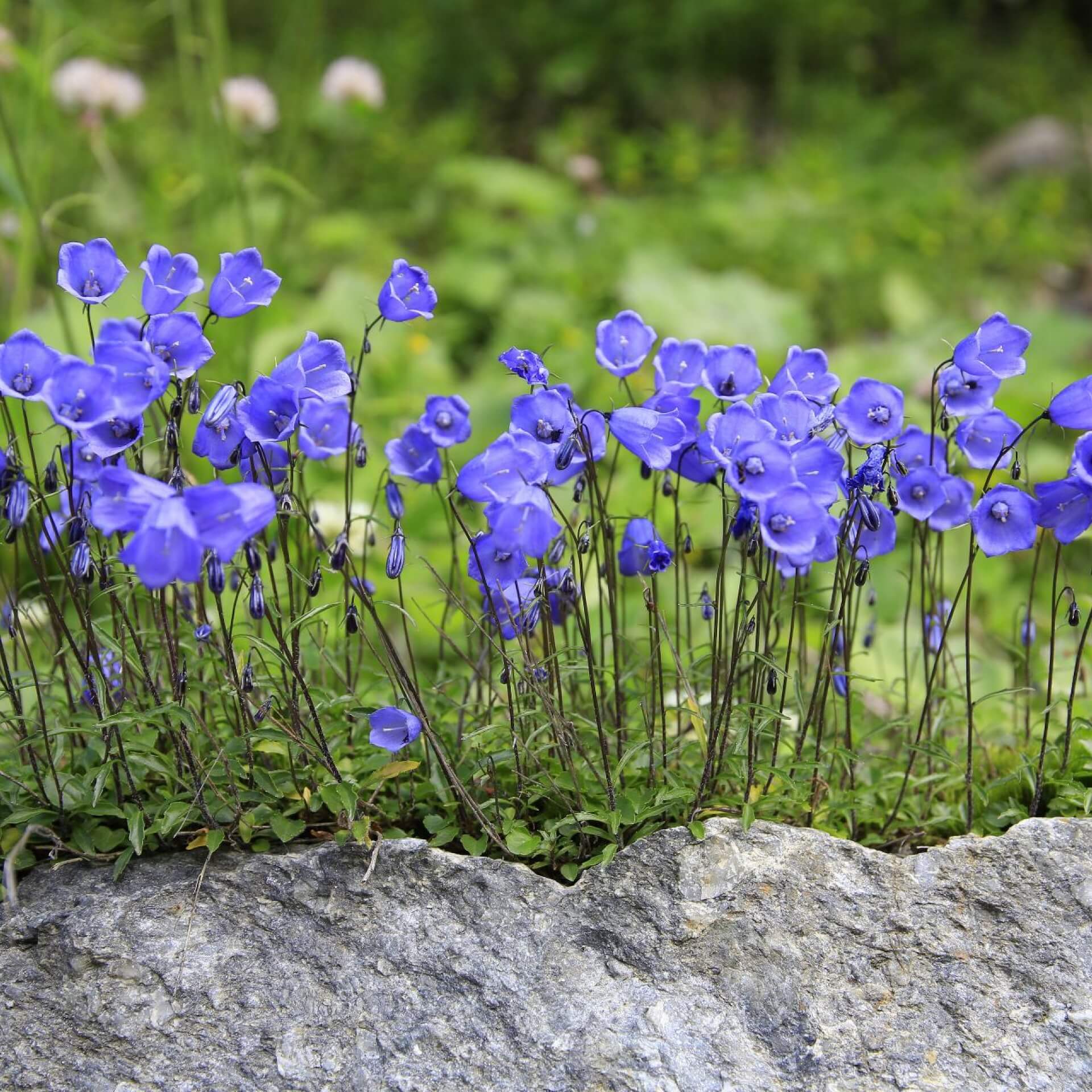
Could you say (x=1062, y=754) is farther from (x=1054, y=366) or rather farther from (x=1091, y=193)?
(x=1091, y=193)

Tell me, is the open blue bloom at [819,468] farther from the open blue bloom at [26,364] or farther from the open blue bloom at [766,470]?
the open blue bloom at [26,364]

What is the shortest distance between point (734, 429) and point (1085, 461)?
605mm

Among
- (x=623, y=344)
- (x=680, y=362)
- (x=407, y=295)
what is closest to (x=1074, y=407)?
(x=680, y=362)

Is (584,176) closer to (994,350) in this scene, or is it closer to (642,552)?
(642,552)

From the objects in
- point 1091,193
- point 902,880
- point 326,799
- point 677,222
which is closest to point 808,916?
point 902,880

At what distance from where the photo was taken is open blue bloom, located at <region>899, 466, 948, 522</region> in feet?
7.31

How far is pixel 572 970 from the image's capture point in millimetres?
2104

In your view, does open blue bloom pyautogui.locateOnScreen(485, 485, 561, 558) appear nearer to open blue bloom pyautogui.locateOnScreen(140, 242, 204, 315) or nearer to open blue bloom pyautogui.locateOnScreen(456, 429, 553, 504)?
open blue bloom pyautogui.locateOnScreen(456, 429, 553, 504)

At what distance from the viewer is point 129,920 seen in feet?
7.08

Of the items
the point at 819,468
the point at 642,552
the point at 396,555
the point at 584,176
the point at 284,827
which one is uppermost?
the point at 584,176

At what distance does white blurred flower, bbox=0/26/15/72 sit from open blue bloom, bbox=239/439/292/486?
110 inches

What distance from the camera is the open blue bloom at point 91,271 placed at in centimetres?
197

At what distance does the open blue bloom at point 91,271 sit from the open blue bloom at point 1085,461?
5.40 feet

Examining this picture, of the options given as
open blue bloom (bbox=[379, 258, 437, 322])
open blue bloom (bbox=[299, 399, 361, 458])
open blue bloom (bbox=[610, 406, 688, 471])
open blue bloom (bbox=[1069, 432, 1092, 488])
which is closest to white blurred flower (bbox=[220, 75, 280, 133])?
open blue bloom (bbox=[299, 399, 361, 458])
